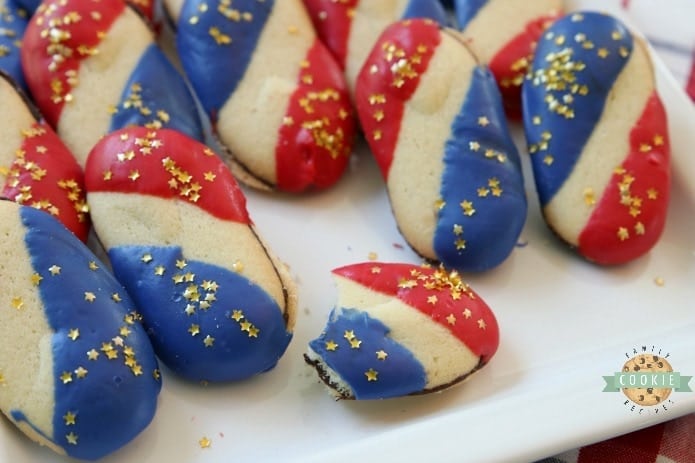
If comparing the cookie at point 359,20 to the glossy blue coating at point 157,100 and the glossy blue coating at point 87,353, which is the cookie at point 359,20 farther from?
the glossy blue coating at point 87,353

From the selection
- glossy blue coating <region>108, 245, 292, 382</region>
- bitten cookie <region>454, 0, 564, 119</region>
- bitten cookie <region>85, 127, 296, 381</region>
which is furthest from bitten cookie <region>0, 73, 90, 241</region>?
bitten cookie <region>454, 0, 564, 119</region>

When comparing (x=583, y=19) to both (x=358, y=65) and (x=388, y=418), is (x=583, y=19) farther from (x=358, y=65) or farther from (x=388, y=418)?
(x=388, y=418)

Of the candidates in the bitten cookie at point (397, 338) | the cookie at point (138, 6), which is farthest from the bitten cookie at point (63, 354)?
the cookie at point (138, 6)

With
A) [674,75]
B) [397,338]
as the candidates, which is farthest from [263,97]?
[674,75]

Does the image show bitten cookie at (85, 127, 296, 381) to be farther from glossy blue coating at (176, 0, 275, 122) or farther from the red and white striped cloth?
the red and white striped cloth

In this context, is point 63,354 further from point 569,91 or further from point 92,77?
point 569,91

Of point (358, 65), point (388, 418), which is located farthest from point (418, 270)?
point (358, 65)
